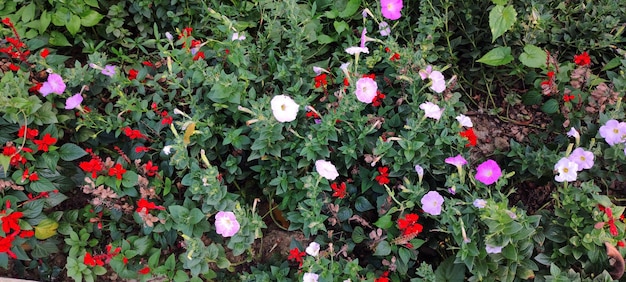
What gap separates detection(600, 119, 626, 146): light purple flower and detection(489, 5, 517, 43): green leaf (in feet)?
2.32

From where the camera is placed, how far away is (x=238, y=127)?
8.77 feet

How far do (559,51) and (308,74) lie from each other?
1.66 m

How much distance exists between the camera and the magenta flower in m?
2.69

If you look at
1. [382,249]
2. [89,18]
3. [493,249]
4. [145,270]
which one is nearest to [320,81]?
[382,249]

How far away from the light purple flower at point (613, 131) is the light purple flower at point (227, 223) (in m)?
1.80

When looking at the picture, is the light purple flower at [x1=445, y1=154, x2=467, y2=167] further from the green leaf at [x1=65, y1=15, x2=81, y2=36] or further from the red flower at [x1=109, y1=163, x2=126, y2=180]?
the green leaf at [x1=65, y1=15, x2=81, y2=36]

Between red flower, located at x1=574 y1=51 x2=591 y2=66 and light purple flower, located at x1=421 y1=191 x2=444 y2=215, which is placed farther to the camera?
red flower, located at x1=574 y1=51 x2=591 y2=66

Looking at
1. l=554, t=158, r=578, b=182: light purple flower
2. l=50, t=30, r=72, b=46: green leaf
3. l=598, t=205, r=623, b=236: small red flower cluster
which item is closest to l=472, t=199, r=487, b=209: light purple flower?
l=554, t=158, r=578, b=182: light purple flower

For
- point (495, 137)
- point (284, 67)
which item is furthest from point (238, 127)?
point (495, 137)

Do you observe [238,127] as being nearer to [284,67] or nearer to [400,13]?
[284,67]

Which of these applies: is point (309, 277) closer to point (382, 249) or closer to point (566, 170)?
point (382, 249)

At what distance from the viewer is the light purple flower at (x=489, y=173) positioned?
227 centimetres

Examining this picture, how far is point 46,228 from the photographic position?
2.42 meters

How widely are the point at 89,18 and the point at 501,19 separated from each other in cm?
246
